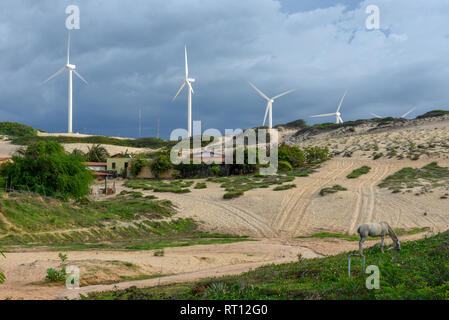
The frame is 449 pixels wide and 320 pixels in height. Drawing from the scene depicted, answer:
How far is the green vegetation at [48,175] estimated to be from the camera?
3241cm

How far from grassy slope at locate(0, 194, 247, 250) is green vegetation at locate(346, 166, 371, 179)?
22.4m

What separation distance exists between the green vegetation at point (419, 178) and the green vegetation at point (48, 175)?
28.8 m

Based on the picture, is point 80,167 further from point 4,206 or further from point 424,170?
point 424,170

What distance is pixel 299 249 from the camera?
2192 cm

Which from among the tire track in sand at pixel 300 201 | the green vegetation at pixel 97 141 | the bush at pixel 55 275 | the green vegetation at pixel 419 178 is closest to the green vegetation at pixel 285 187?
the tire track in sand at pixel 300 201

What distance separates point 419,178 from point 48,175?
35.8 metres

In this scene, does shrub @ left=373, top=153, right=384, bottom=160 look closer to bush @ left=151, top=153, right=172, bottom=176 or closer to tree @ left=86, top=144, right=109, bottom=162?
bush @ left=151, top=153, right=172, bottom=176

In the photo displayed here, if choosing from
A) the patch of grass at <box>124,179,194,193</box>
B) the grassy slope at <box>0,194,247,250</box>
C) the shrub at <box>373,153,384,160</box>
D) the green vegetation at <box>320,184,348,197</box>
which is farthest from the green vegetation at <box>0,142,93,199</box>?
the shrub at <box>373,153,384,160</box>

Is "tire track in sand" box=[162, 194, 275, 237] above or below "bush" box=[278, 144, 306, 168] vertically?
below

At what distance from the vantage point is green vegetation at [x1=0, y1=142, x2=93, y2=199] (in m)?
32.4

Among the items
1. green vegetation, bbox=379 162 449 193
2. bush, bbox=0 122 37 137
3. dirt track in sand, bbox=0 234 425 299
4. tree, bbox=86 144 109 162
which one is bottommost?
dirt track in sand, bbox=0 234 425 299

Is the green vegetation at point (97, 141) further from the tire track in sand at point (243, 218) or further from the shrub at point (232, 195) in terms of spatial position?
the tire track in sand at point (243, 218)
